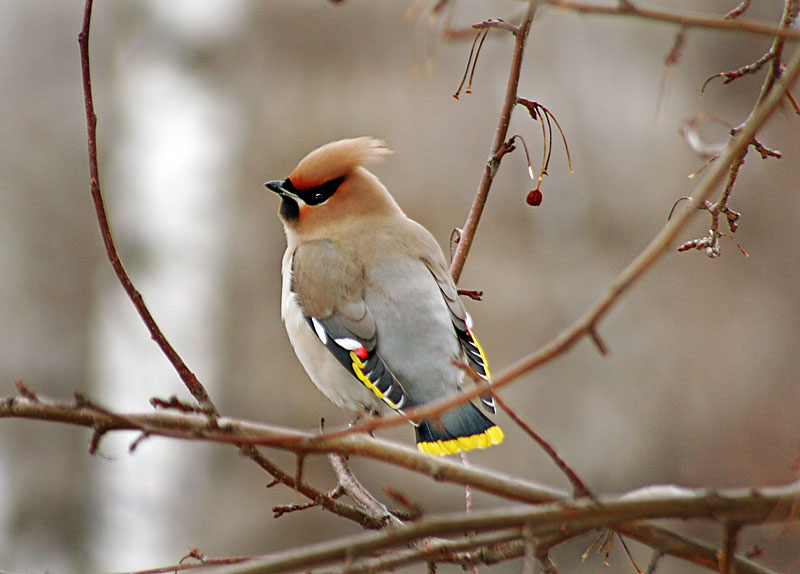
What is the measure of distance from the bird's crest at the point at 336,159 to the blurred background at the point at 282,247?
9.54 ft

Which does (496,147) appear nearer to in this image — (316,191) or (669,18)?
(316,191)

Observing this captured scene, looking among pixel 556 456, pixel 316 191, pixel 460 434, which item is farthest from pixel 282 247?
pixel 556 456

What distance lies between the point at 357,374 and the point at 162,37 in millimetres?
4629

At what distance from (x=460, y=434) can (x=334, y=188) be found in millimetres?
992

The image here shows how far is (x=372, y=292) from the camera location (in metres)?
3.02

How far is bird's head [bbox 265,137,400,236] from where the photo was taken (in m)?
3.17

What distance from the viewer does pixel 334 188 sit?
3.24 meters

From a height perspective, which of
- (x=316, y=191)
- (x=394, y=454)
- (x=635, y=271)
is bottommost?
(x=394, y=454)

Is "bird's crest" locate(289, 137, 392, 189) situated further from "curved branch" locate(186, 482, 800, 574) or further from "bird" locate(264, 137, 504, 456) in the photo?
"curved branch" locate(186, 482, 800, 574)

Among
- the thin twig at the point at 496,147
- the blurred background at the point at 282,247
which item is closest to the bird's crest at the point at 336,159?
the thin twig at the point at 496,147

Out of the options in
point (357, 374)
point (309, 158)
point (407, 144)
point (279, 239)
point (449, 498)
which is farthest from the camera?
point (279, 239)

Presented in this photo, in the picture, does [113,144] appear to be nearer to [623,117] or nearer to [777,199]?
[623,117]

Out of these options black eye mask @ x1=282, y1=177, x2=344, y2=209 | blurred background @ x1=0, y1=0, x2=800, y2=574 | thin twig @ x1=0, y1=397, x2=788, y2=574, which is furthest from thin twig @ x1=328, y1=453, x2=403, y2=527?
blurred background @ x1=0, y1=0, x2=800, y2=574

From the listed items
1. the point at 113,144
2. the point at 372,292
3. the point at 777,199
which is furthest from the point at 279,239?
the point at 372,292
